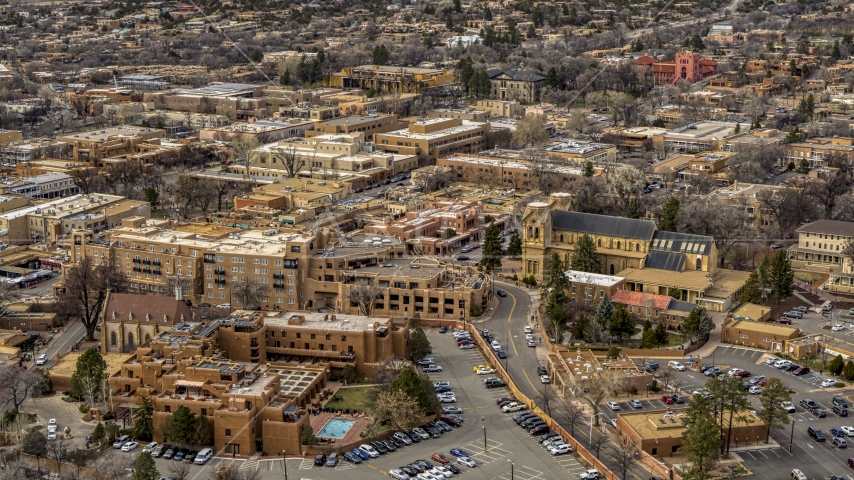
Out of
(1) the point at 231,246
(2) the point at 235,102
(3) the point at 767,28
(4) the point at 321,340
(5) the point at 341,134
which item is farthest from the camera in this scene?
(3) the point at 767,28

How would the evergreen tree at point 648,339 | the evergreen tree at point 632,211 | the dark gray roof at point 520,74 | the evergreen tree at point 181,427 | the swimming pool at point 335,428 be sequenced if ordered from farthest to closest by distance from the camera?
the dark gray roof at point 520,74 < the evergreen tree at point 632,211 < the evergreen tree at point 648,339 < the swimming pool at point 335,428 < the evergreen tree at point 181,427

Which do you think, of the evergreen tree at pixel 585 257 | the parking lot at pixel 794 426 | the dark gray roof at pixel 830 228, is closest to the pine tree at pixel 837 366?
the parking lot at pixel 794 426

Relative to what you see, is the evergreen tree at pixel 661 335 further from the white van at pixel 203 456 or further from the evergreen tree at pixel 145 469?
the evergreen tree at pixel 145 469

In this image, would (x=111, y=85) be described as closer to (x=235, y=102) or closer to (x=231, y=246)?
(x=235, y=102)

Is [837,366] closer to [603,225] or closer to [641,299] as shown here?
[641,299]

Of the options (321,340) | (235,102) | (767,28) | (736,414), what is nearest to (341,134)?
(235,102)

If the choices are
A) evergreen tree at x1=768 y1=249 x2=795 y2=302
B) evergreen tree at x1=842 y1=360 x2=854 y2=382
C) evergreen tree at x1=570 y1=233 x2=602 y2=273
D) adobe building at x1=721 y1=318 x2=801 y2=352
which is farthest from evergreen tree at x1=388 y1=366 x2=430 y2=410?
evergreen tree at x1=768 y1=249 x2=795 y2=302
